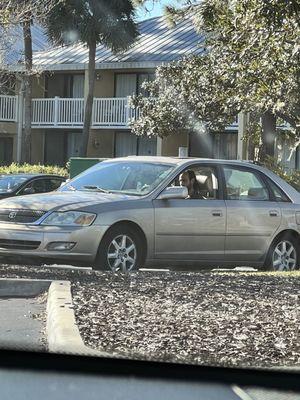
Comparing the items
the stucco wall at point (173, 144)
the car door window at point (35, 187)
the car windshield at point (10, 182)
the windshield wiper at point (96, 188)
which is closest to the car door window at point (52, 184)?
the car door window at point (35, 187)

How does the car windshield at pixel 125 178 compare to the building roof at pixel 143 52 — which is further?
the building roof at pixel 143 52

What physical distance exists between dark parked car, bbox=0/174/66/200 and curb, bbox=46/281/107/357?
779 centimetres

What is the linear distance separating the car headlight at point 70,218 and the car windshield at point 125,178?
2.88 ft

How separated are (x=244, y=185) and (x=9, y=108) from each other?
21.9m

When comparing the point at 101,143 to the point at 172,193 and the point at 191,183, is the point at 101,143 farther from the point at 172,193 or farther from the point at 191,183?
the point at 172,193

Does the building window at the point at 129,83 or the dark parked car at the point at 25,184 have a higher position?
the building window at the point at 129,83

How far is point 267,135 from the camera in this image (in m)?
16.7

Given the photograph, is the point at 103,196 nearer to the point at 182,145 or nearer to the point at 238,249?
the point at 238,249

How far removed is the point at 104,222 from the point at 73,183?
4.98 feet

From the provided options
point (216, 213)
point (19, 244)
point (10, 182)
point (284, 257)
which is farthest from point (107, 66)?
point (19, 244)

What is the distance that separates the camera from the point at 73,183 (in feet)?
32.1

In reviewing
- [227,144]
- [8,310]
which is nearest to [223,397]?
[8,310]

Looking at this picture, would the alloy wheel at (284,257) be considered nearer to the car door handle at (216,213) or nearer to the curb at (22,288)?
the car door handle at (216,213)

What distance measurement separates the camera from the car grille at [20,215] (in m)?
8.63
